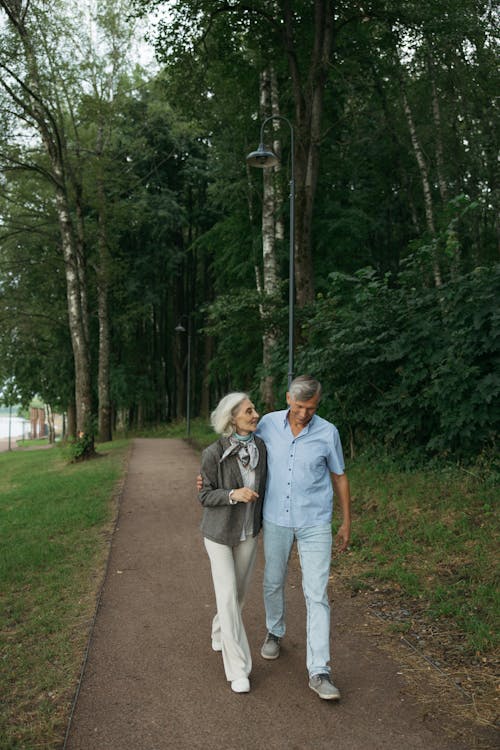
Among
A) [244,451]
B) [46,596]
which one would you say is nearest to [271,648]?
[244,451]

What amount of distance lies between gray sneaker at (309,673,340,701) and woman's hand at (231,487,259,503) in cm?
112

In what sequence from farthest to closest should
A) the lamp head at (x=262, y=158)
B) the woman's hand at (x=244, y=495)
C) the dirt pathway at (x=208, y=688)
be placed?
the lamp head at (x=262, y=158) → the woman's hand at (x=244, y=495) → the dirt pathway at (x=208, y=688)

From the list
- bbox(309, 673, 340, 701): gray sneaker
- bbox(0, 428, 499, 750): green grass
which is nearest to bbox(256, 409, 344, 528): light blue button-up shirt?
bbox(309, 673, 340, 701): gray sneaker

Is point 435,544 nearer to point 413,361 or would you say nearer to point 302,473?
point 302,473

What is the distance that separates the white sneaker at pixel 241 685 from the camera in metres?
4.07

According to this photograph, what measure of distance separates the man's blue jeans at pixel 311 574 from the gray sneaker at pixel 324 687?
0.04 meters

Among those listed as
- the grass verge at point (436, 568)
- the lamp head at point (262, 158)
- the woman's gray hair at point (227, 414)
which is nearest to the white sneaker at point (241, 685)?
the grass verge at point (436, 568)

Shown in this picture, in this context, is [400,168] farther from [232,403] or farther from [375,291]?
[232,403]

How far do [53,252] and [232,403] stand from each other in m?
26.9

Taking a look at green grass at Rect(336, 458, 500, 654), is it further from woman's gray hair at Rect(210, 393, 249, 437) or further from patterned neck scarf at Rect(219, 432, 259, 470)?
woman's gray hair at Rect(210, 393, 249, 437)

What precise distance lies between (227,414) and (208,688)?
5.62ft

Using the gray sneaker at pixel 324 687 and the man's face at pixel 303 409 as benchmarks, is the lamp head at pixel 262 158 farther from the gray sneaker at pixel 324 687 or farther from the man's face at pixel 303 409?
the gray sneaker at pixel 324 687

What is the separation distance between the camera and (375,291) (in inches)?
432

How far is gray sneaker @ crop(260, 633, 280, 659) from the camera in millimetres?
4613
